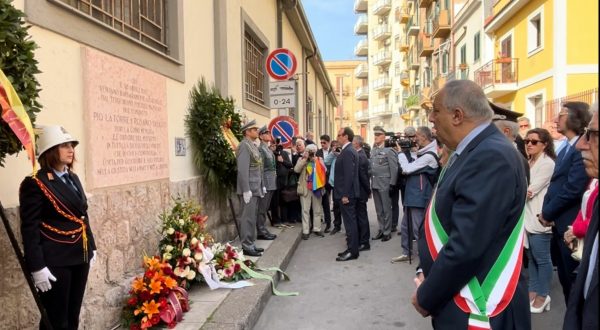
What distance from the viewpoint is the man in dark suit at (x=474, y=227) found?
2.10m

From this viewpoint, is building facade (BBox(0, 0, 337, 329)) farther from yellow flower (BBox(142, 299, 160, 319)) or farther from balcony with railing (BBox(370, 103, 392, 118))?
balcony with railing (BBox(370, 103, 392, 118))

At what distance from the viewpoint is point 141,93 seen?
5133mm

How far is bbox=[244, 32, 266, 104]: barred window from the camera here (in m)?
10.8

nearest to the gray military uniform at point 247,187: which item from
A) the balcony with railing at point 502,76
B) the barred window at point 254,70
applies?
the barred window at point 254,70

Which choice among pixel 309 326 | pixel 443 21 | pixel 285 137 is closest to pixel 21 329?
pixel 309 326

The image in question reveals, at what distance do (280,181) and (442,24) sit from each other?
2511cm

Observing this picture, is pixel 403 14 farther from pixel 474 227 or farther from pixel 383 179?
pixel 474 227

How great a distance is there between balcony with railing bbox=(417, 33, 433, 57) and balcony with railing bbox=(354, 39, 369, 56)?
27.8m

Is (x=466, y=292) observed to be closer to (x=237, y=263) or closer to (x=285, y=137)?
(x=237, y=263)

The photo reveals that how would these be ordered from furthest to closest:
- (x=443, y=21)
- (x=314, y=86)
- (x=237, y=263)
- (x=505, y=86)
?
(x=443, y=21) → (x=314, y=86) → (x=505, y=86) → (x=237, y=263)

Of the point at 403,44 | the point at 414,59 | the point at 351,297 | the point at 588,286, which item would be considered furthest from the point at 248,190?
the point at 403,44

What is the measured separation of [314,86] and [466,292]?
932 inches

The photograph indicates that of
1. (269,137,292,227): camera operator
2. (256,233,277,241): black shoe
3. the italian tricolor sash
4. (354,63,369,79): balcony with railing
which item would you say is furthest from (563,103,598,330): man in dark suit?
(354,63,369,79): balcony with railing

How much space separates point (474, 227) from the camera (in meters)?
2.08
